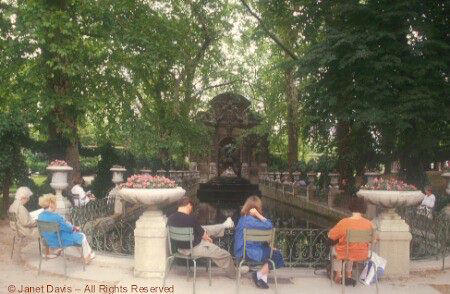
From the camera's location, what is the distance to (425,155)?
647 inches

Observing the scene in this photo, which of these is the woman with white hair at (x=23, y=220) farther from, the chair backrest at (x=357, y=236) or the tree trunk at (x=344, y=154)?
the tree trunk at (x=344, y=154)

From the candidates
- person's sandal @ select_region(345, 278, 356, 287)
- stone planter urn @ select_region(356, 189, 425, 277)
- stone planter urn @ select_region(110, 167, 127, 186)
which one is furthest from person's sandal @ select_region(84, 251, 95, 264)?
stone planter urn @ select_region(110, 167, 127, 186)

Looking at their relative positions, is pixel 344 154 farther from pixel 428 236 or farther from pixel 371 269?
pixel 371 269

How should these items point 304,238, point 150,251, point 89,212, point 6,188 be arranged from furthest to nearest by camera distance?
1. point 6,188
2. point 89,212
3. point 304,238
4. point 150,251

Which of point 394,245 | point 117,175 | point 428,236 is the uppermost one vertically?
point 117,175

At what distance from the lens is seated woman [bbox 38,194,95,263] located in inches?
328

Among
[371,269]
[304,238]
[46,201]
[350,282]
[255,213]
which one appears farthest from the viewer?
[304,238]

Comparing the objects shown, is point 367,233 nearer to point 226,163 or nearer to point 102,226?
point 102,226

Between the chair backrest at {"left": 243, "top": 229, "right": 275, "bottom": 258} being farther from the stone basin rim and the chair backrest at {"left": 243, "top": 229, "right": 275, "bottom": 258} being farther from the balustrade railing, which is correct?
the stone basin rim

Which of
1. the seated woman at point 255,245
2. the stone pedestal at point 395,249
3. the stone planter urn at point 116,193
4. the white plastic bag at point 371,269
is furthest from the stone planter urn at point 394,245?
the stone planter urn at point 116,193

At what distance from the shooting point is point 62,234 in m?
8.35

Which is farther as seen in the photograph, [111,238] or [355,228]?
[111,238]

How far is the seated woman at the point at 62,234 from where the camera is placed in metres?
8.32

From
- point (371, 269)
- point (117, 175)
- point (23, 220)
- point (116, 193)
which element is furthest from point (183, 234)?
point (117, 175)
